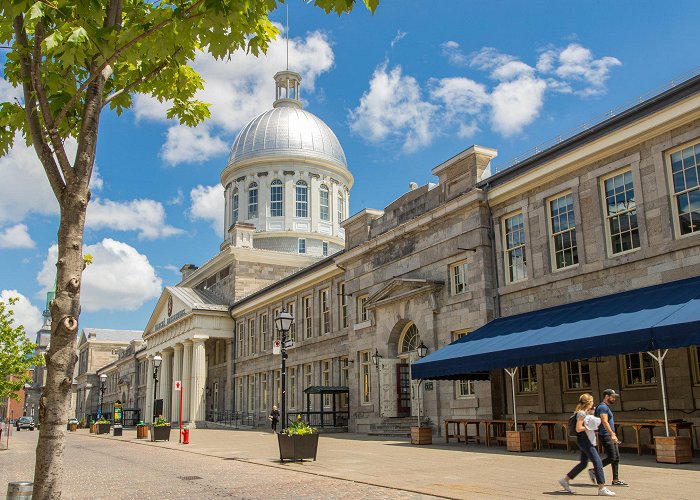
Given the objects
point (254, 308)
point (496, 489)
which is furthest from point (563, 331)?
point (254, 308)

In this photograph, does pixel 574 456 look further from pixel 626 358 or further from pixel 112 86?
pixel 112 86

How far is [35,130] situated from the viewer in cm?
773

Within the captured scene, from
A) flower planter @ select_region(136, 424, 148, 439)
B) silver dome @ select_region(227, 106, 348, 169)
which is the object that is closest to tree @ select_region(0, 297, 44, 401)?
flower planter @ select_region(136, 424, 148, 439)

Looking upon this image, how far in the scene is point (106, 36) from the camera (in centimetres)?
721

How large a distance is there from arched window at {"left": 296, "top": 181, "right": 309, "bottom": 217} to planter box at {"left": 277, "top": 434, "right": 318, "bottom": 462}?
46.1m

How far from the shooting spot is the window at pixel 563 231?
21.1 m

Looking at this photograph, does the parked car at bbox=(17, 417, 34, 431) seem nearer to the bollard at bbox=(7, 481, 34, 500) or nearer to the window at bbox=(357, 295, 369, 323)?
the window at bbox=(357, 295, 369, 323)

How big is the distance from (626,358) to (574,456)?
3468 mm

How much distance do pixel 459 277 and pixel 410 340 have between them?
14.6ft

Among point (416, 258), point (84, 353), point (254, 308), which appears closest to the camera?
point (416, 258)

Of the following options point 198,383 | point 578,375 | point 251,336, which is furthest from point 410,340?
point 198,383

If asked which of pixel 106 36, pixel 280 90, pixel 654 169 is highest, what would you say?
pixel 280 90

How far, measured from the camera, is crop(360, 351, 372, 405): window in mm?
31145

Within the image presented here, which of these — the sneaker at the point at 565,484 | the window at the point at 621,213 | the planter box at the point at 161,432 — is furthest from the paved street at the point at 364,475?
the planter box at the point at 161,432
